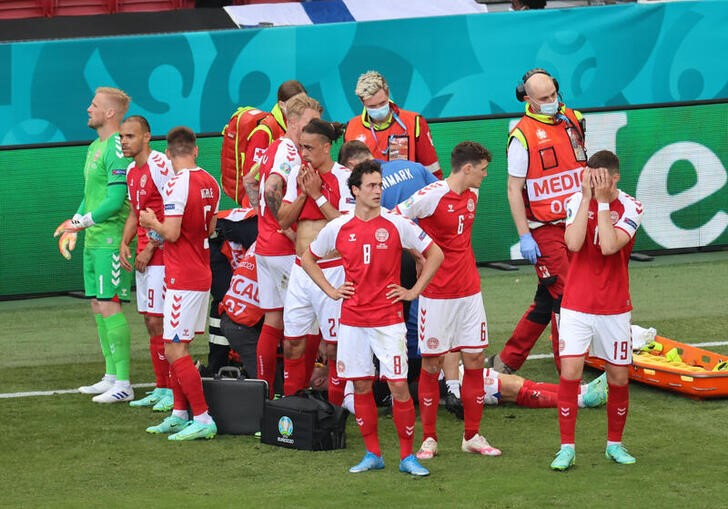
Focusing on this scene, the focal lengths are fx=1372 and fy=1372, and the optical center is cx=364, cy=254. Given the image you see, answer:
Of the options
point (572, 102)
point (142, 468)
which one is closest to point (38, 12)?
point (572, 102)

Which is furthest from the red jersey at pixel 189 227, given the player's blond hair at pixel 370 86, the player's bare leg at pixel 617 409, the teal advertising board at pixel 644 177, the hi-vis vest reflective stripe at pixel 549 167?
the teal advertising board at pixel 644 177

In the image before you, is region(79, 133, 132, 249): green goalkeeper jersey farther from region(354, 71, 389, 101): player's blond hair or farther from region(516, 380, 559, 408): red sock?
region(516, 380, 559, 408): red sock

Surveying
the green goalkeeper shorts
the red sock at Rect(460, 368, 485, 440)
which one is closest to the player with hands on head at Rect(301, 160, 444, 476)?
the red sock at Rect(460, 368, 485, 440)

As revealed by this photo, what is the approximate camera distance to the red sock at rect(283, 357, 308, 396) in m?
10.2

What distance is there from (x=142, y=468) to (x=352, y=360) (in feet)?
5.48

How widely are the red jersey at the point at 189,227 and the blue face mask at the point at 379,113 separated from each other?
187cm

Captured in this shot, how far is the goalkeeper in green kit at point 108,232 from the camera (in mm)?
11164

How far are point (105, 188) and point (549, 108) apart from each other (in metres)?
3.70

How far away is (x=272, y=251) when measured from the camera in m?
10.5

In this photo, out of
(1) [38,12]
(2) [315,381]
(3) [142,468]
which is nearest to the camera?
(3) [142,468]

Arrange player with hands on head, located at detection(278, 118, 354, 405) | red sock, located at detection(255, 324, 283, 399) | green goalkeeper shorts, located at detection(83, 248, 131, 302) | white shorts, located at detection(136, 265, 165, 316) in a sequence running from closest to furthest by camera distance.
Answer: player with hands on head, located at detection(278, 118, 354, 405)
red sock, located at detection(255, 324, 283, 399)
white shorts, located at detection(136, 265, 165, 316)
green goalkeeper shorts, located at detection(83, 248, 131, 302)

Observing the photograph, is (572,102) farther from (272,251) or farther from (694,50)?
(272,251)

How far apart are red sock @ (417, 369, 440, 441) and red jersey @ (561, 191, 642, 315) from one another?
1.02 meters

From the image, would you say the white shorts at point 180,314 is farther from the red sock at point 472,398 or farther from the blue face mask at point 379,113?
the blue face mask at point 379,113
